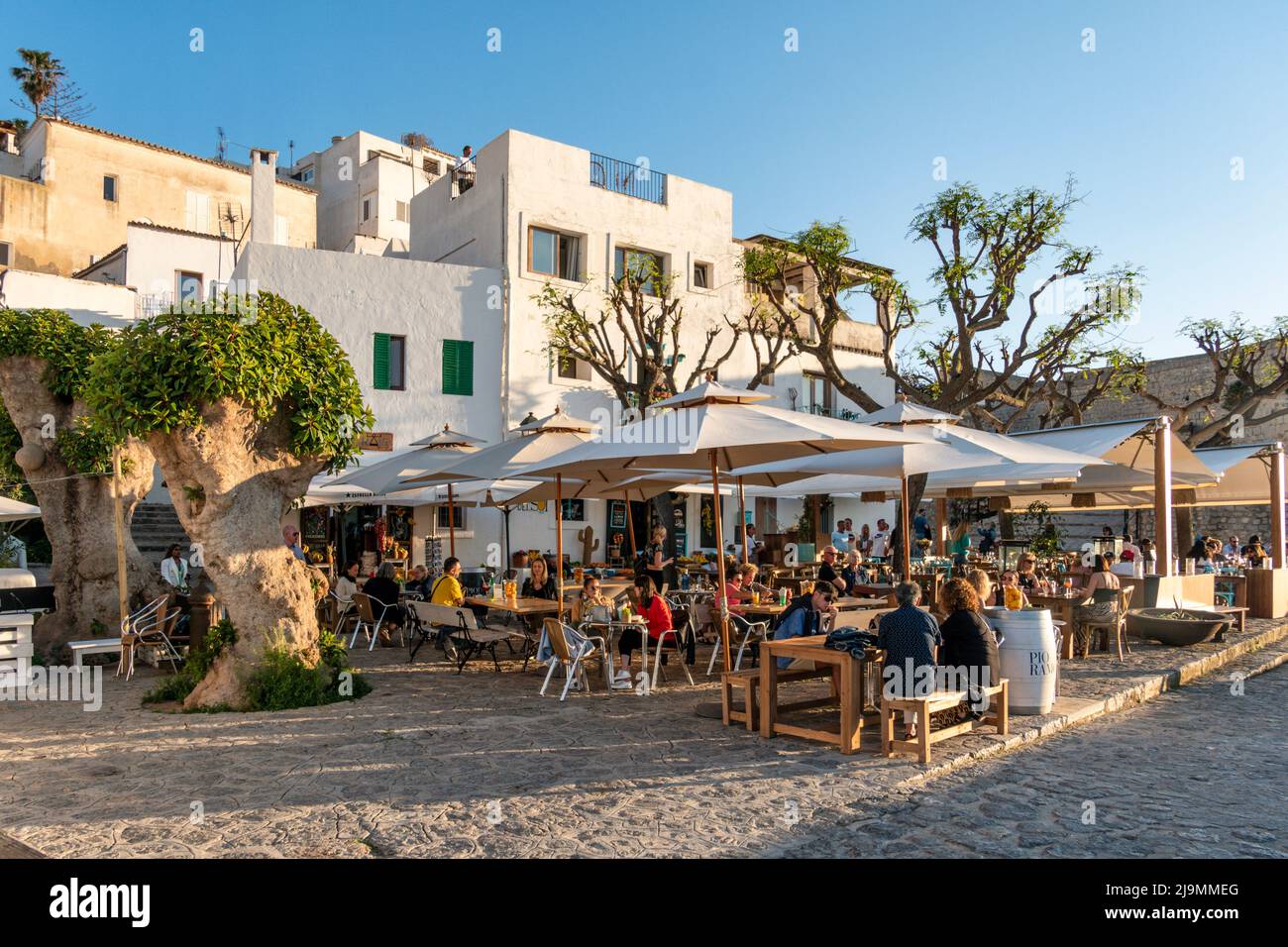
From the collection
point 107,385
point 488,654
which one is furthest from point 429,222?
point 107,385

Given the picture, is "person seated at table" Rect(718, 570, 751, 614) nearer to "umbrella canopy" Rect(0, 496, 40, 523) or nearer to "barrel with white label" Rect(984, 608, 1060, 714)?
"barrel with white label" Rect(984, 608, 1060, 714)

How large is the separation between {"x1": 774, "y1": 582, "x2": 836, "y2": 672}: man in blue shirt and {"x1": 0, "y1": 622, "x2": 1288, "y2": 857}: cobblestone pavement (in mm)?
1052

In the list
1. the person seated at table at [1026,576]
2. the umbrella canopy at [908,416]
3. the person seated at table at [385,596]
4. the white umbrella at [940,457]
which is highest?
the umbrella canopy at [908,416]

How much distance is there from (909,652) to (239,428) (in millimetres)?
6060

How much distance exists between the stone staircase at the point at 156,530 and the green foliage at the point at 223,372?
10.2m

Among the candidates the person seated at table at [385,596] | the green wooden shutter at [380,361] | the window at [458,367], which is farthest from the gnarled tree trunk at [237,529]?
the window at [458,367]

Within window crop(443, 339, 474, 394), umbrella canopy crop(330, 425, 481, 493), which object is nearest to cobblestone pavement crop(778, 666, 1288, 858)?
umbrella canopy crop(330, 425, 481, 493)

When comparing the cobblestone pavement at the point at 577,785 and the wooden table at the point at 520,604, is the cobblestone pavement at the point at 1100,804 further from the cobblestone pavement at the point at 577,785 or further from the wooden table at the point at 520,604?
the wooden table at the point at 520,604

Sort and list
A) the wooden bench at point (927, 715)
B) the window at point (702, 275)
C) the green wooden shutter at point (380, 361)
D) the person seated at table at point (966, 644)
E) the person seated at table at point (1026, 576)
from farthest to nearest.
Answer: the window at point (702, 275)
the green wooden shutter at point (380, 361)
the person seated at table at point (1026, 576)
the person seated at table at point (966, 644)
the wooden bench at point (927, 715)

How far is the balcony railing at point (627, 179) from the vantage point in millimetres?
23609

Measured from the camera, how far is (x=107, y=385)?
7.98 metres

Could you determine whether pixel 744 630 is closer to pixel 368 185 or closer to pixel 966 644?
pixel 966 644
